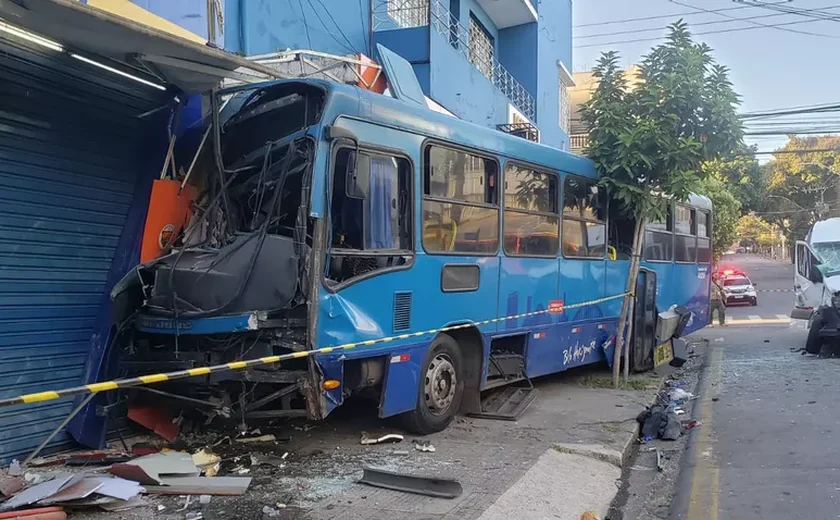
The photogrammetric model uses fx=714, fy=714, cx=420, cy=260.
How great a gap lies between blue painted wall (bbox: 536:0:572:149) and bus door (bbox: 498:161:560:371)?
13243 mm

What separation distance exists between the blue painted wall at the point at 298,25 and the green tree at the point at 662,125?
4.15 meters

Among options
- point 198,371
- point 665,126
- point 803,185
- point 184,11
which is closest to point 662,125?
point 665,126

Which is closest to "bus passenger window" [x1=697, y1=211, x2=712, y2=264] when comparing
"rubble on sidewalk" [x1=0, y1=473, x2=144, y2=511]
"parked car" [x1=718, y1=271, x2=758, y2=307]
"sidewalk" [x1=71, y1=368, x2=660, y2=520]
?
"sidewalk" [x1=71, y1=368, x2=660, y2=520]

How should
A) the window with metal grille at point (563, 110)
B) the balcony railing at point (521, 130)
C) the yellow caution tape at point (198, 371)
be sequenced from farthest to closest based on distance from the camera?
the window with metal grille at point (563, 110)
the balcony railing at point (521, 130)
the yellow caution tape at point (198, 371)

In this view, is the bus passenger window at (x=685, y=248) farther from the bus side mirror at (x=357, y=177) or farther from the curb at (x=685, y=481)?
the bus side mirror at (x=357, y=177)

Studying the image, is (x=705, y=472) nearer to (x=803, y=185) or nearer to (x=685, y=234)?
(x=685, y=234)

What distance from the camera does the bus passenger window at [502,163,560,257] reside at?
7.84 m

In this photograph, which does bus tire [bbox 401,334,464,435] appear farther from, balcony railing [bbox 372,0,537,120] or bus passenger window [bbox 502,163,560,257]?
balcony railing [bbox 372,0,537,120]

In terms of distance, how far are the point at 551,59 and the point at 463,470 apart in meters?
19.3

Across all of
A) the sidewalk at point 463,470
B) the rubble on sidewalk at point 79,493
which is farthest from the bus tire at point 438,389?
the rubble on sidewalk at point 79,493

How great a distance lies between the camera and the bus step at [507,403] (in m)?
7.82

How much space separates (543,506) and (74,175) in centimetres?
468

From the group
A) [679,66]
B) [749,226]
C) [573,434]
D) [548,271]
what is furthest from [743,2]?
[749,226]

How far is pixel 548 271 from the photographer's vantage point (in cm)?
860
